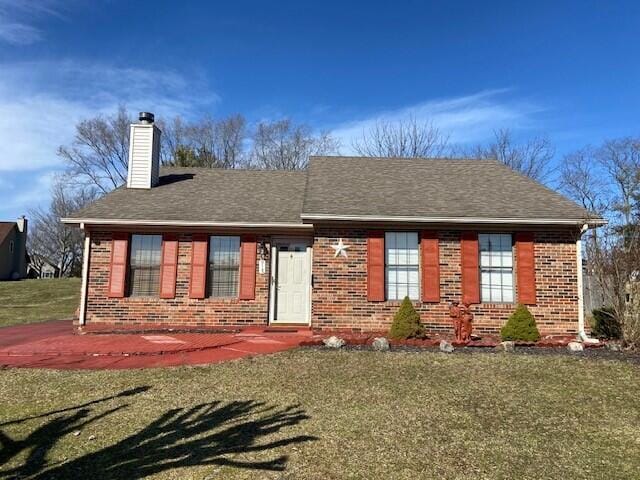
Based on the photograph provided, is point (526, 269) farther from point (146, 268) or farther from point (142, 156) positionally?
point (142, 156)

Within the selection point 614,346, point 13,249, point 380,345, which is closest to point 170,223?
point 380,345

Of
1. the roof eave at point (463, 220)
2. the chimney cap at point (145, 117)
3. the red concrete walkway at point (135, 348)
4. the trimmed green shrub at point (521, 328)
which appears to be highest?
the chimney cap at point (145, 117)

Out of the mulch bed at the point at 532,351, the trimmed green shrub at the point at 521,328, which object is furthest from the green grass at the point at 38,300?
the trimmed green shrub at the point at 521,328

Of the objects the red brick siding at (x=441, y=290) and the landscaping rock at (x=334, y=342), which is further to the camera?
the red brick siding at (x=441, y=290)

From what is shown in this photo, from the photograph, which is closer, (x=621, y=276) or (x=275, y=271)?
(x=621, y=276)

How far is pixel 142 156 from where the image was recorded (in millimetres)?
13055

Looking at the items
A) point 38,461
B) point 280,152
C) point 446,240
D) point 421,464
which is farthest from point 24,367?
point 280,152

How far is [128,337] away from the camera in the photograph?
9.96 metres

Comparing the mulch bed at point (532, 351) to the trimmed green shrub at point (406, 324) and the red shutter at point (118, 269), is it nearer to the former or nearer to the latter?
the trimmed green shrub at point (406, 324)

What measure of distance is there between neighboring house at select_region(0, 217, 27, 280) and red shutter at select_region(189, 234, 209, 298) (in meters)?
31.6

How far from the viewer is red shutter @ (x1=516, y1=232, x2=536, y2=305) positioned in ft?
33.2

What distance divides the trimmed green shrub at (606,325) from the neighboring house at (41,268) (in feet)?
148

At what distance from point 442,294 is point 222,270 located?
502cm

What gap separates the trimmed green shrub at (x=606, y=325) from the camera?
9626 mm
